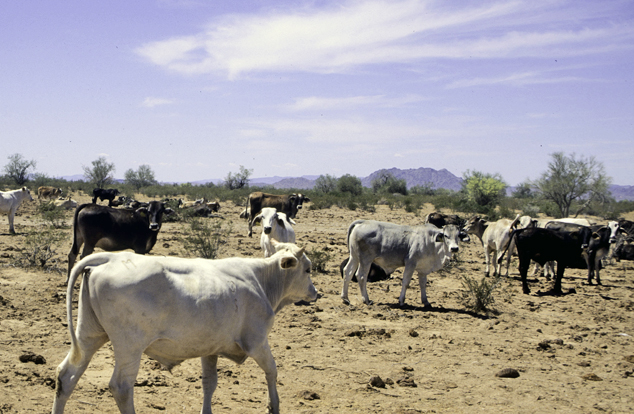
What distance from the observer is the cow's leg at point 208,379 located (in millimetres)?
4855

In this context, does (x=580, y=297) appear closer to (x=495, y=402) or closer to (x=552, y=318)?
(x=552, y=318)

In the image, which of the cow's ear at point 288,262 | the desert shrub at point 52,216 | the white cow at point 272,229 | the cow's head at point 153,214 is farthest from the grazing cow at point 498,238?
the desert shrub at point 52,216

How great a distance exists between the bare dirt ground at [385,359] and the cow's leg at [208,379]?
43 centimetres

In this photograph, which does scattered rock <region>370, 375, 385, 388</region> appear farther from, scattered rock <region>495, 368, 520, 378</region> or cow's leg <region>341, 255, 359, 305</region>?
cow's leg <region>341, 255, 359, 305</region>

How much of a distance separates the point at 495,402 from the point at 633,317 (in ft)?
21.2

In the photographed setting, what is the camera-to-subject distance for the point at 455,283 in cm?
1337

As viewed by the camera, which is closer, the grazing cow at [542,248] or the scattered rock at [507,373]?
the scattered rock at [507,373]

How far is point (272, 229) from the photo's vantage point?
11844 mm

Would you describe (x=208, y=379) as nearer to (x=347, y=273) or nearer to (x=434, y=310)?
(x=347, y=273)

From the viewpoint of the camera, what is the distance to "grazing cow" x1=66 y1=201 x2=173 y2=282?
1047 centimetres

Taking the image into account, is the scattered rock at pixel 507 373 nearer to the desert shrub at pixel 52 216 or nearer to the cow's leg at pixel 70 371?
the cow's leg at pixel 70 371

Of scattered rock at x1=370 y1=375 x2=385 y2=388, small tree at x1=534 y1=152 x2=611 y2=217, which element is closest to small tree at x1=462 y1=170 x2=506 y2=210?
small tree at x1=534 y1=152 x2=611 y2=217

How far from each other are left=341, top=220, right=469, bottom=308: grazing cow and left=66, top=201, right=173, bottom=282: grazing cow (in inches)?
177

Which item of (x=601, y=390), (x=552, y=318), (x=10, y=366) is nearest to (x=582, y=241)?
(x=552, y=318)
